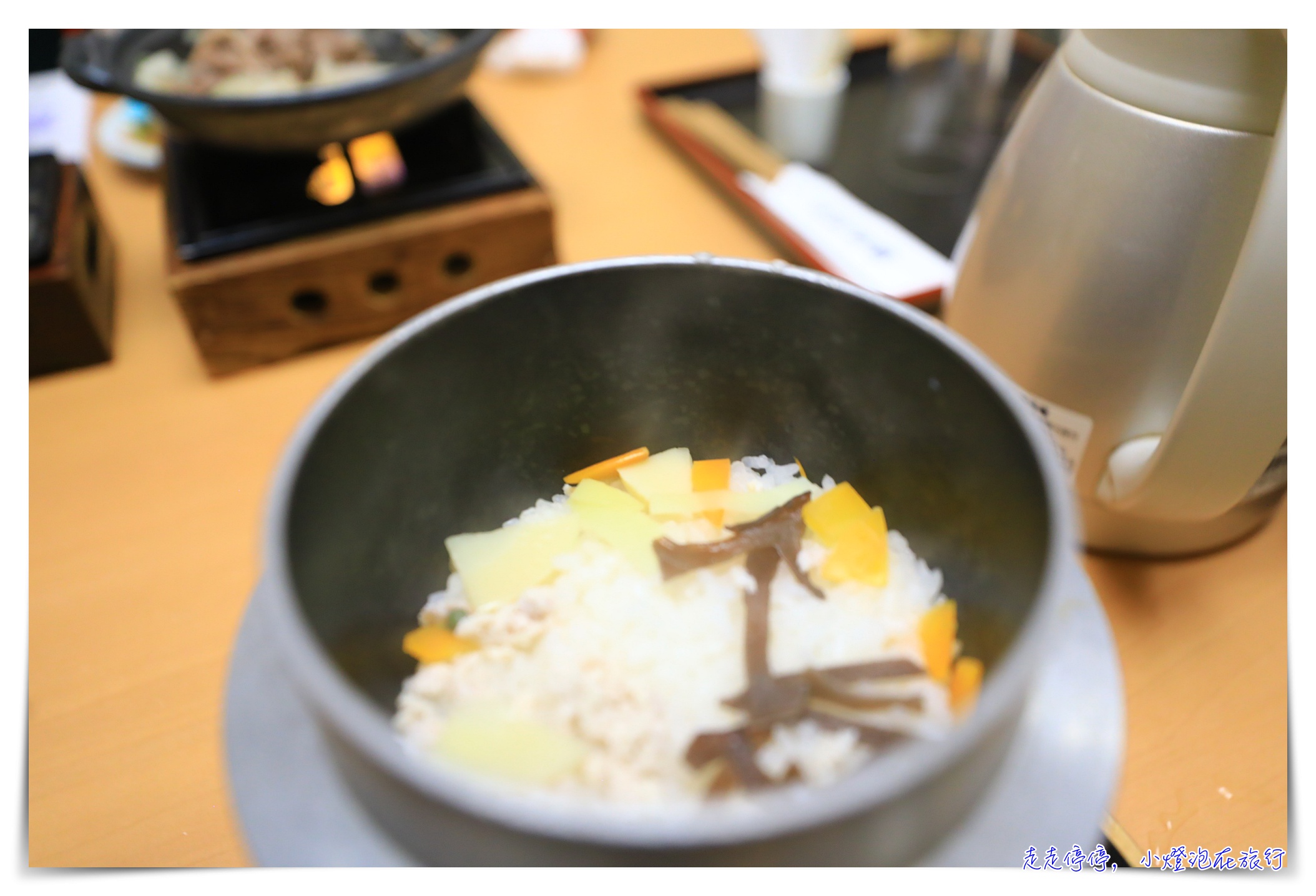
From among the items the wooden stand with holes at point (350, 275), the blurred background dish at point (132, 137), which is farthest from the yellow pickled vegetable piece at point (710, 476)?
the blurred background dish at point (132, 137)

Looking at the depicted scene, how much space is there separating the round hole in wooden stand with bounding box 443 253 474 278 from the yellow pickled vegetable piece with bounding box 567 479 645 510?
1.48 ft

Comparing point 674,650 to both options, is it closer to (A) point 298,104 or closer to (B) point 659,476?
(B) point 659,476

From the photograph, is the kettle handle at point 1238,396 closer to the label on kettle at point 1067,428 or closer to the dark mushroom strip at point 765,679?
the label on kettle at point 1067,428

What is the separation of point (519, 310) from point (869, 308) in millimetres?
202

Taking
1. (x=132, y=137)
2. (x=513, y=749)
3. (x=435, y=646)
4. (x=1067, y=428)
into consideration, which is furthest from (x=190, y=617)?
(x=132, y=137)

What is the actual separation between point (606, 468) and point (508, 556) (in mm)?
96

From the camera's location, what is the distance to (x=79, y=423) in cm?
86

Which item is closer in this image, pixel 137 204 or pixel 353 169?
pixel 353 169

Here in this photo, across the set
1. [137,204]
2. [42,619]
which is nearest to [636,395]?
[42,619]

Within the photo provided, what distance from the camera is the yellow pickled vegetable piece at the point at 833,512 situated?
0.54 meters

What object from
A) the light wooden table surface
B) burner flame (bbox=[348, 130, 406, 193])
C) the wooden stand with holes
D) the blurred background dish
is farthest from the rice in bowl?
the blurred background dish

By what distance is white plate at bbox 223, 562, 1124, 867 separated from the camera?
38 centimetres

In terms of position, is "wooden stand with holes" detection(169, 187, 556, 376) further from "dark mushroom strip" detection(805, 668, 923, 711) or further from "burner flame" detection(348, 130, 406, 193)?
"dark mushroom strip" detection(805, 668, 923, 711)
